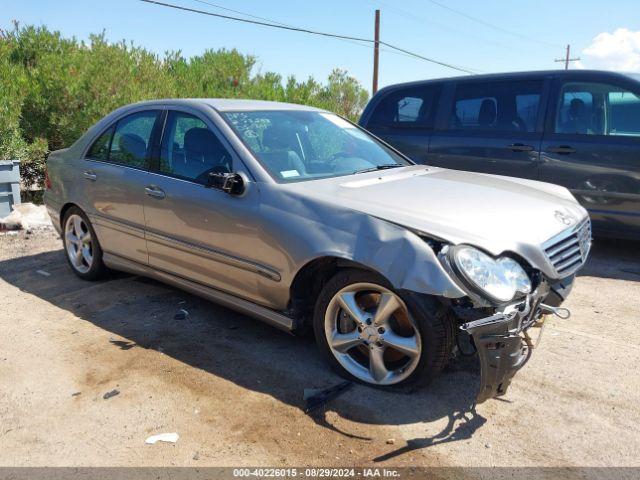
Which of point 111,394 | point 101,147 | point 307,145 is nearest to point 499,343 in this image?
point 307,145

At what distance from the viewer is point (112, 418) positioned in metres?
2.98

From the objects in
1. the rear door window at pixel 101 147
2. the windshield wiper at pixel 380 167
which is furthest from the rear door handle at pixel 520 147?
the rear door window at pixel 101 147

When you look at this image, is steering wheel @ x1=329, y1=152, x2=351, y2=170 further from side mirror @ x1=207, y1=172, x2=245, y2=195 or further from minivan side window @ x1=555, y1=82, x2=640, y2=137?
Result: minivan side window @ x1=555, y1=82, x2=640, y2=137

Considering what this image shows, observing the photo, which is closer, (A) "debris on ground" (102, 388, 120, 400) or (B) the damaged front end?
(B) the damaged front end

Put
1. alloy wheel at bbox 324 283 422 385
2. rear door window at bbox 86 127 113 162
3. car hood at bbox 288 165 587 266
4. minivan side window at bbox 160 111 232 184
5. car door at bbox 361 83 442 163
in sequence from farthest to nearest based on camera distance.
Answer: car door at bbox 361 83 442 163
rear door window at bbox 86 127 113 162
minivan side window at bbox 160 111 232 184
alloy wheel at bbox 324 283 422 385
car hood at bbox 288 165 587 266

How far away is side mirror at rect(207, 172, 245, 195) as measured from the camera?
3.48 m

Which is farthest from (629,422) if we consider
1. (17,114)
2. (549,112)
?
(17,114)

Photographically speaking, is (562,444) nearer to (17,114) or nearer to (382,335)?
(382,335)

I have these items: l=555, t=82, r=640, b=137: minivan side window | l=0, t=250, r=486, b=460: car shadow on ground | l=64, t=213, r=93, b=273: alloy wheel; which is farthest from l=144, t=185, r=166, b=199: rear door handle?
l=555, t=82, r=640, b=137: minivan side window

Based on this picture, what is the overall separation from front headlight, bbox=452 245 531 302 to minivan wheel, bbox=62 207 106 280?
3.42 meters

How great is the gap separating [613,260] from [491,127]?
1919mm

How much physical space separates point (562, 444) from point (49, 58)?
9627 mm

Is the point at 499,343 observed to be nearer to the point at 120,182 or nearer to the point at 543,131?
the point at 120,182

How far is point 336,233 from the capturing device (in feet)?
10.2
